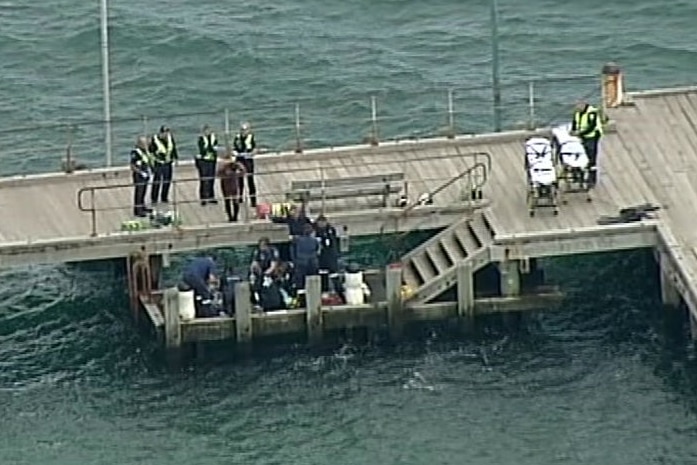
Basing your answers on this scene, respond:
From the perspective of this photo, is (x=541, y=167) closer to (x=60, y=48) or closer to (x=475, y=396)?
(x=475, y=396)

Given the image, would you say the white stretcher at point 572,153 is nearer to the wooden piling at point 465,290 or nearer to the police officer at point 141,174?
the wooden piling at point 465,290

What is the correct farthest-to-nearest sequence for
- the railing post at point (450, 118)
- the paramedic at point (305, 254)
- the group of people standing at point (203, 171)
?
the railing post at point (450, 118), the group of people standing at point (203, 171), the paramedic at point (305, 254)

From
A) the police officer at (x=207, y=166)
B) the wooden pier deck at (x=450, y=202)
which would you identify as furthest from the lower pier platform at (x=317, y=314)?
the police officer at (x=207, y=166)

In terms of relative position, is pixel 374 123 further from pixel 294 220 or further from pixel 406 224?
pixel 294 220

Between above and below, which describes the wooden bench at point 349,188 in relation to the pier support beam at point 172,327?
above

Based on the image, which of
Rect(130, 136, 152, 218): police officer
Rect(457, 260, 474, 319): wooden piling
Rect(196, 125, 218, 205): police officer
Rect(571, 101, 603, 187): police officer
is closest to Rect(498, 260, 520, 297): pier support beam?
Rect(457, 260, 474, 319): wooden piling

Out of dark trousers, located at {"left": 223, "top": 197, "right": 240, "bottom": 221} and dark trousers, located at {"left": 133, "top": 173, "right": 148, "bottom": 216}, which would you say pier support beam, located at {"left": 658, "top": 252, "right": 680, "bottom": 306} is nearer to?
dark trousers, located at {"left": 223, "top": 197, "right": 240, "bottom": 221}
